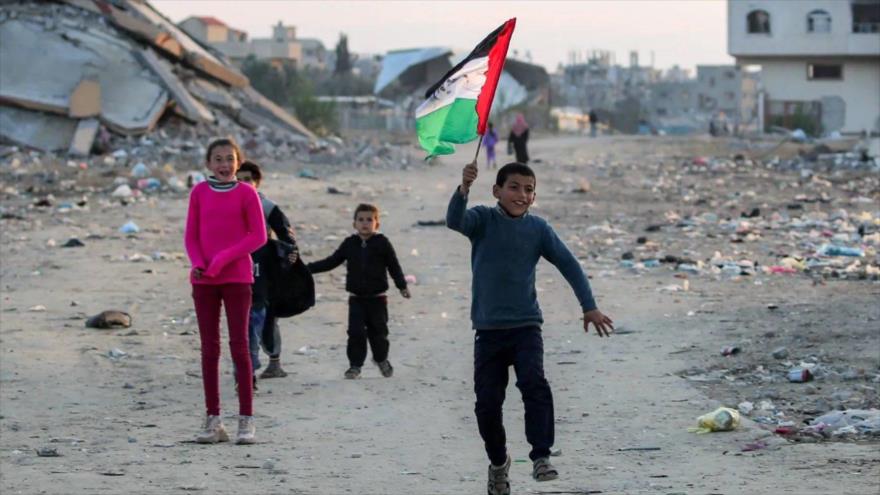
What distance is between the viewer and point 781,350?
1006cm

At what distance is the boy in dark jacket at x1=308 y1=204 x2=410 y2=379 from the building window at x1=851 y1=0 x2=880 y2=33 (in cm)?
6198

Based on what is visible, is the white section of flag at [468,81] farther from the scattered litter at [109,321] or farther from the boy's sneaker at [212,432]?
the scattered litter at [109,321]

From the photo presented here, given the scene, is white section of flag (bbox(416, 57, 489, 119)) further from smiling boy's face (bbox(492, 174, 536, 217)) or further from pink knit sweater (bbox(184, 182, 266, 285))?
pink knit sweater (bbox(184, 182, 266, 285))

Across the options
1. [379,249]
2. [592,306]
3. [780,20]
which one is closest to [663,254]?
[379,249]

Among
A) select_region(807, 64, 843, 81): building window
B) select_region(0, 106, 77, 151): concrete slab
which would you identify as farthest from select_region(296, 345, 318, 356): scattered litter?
select_region(807, 64, 843, 81): building window

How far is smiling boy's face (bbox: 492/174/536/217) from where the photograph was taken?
20.4 feet

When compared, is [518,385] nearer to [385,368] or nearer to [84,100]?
[385,368]

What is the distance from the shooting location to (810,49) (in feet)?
223

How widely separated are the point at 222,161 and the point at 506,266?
2008mm

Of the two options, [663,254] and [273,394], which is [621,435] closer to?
[273,394]

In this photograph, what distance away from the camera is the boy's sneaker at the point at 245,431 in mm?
7688

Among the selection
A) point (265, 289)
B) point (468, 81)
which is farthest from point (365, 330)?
point (468, 81)

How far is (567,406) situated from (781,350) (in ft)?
6.54

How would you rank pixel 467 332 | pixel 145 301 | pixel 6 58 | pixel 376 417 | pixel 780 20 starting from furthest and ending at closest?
pixel 780 20
pixel 6 58
pixel 145 301
pixel 467 332
pixel 376 417
